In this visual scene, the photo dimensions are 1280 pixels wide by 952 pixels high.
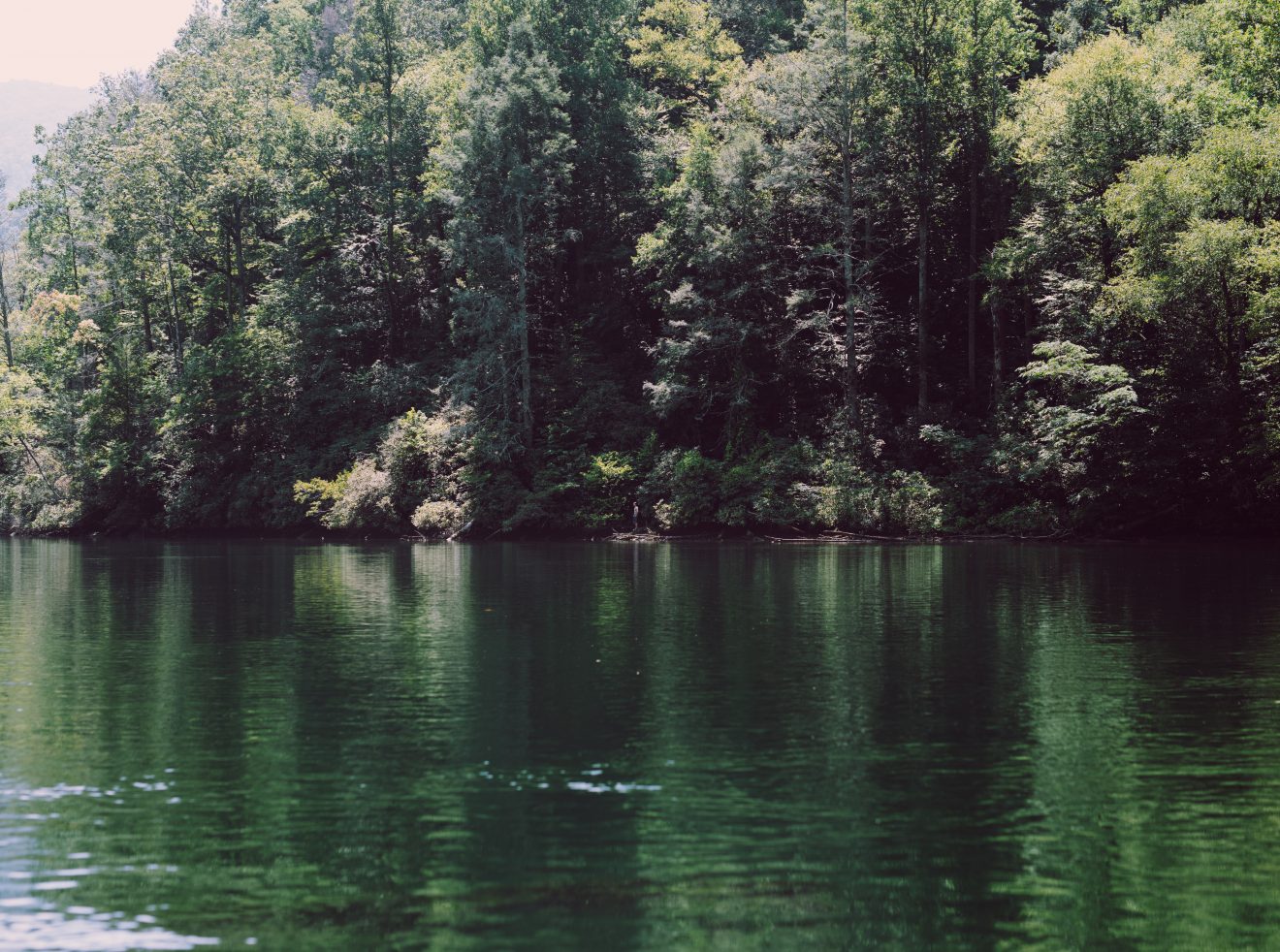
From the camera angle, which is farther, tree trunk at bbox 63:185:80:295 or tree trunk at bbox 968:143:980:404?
tree trunk at bbox 63:185:80:295

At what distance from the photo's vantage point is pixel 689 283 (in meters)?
51.3

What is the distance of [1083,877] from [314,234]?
2369 inches

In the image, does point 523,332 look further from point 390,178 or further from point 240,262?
point 240,262

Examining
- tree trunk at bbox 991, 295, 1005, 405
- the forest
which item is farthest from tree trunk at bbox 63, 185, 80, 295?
tree trunk at bbox 991, 295, 1005, 405

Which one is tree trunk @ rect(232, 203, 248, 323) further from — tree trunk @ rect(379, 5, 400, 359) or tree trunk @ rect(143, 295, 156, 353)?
tree trunk @ rect(379, 5, 400, 359)

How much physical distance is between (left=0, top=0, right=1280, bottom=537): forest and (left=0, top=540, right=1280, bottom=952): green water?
20513 mm

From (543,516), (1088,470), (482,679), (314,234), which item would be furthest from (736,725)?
(314,234)

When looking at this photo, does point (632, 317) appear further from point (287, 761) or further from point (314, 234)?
point (287, 761)

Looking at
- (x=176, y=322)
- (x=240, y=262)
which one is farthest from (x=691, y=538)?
(x=176, y=322)

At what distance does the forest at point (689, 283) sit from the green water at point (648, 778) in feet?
67.3

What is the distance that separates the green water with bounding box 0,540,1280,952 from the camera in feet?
24.8

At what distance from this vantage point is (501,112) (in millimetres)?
53688

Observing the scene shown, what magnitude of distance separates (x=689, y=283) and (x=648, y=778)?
138 feet

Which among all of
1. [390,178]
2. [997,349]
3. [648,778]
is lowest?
[648,778]
